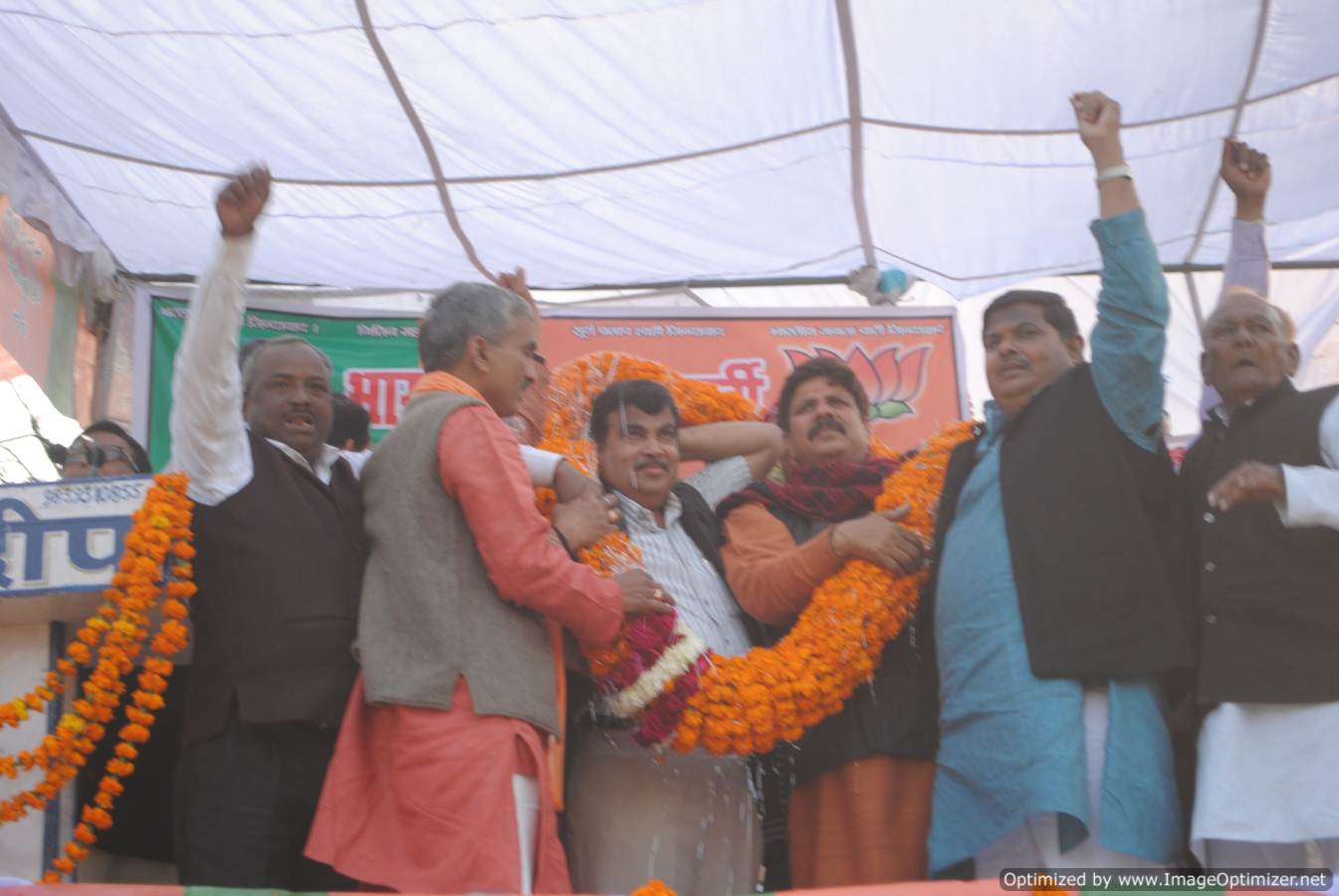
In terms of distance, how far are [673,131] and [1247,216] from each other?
3020 mm

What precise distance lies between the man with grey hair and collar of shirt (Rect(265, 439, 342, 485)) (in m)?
0.08

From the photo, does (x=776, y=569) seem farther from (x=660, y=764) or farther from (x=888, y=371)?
(x=888, y=371)

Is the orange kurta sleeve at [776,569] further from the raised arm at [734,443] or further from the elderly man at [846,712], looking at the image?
the raised arm at [734,443]

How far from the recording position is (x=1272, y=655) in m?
2.70

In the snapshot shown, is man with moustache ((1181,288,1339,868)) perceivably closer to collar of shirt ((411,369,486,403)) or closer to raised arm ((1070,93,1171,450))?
raised arm ((1070,93,1171,450))

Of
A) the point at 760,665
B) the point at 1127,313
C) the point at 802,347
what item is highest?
the point at 802,347

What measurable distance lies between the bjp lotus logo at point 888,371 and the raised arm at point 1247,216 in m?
2.76

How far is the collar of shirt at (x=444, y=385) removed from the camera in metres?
2.91

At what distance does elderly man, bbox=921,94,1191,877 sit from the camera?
8.97 ft

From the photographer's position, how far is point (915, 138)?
6.15 meters

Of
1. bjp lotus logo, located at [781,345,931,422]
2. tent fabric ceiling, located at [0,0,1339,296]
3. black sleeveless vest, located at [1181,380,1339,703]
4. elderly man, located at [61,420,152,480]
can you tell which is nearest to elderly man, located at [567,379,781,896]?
black sleeveless vest, located at [1181,380,1339,703]

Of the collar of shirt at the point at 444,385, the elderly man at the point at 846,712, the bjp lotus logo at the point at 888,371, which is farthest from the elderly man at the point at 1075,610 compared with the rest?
the bjp lotus logo at the point at 888,371

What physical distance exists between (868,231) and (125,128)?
3161 millimetres

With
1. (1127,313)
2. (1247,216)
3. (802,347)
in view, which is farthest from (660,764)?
(802,347)
